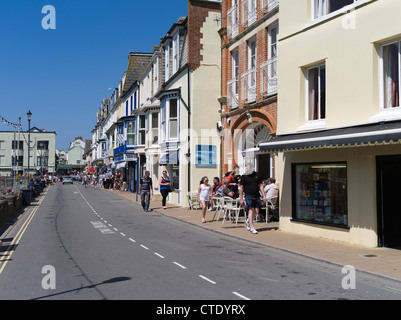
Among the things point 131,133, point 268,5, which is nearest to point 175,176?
point 268,5

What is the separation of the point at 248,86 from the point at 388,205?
8.25m

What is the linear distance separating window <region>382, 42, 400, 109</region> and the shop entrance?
1.30 m

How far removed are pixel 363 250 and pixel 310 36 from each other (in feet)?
19.5

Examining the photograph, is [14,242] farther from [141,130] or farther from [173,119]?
[141,130]

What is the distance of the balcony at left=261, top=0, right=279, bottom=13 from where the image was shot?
46.9ft

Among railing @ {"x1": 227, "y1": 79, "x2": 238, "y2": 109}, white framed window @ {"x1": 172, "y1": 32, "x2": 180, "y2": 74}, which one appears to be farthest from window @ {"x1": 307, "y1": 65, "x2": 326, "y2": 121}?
white framed window @ {"x1": 172, "y1": 32, "x2": 180, "y2": 74}

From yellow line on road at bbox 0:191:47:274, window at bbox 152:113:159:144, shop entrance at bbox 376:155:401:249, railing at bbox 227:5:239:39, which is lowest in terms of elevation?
yellow line on road at bbox 0:191:47:274

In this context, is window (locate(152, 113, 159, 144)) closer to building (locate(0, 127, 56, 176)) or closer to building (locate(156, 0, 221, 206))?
building (locate(156, 0, 221, 206))

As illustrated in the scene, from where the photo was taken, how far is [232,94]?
18.1 meters

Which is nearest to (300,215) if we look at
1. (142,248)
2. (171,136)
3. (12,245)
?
(142,248)

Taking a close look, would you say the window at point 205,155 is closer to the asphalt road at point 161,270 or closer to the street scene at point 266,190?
the street scene at point 266,190

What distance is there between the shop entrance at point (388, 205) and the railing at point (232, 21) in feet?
34.0
